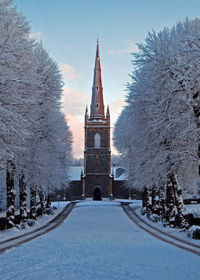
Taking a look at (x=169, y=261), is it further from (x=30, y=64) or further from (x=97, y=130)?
(x=97, y=130)

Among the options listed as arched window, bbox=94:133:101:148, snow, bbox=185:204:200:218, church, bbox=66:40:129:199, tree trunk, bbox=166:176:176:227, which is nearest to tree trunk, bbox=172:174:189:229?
snow, bbox=185:204:200:218

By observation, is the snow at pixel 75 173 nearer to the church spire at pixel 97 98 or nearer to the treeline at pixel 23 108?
the church spire at pixel 97 98

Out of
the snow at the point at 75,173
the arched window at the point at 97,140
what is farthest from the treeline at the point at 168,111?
the snow at the point at 75,173

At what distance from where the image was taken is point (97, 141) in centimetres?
6750

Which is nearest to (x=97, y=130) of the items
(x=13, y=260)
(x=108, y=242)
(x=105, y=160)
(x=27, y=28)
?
(x=105, y=160)

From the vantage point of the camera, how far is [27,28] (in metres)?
18.6

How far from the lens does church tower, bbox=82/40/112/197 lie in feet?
218

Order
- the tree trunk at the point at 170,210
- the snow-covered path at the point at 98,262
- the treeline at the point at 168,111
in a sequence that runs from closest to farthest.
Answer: the snow-covered path at the point at 98,262, the treeline at the point at 168,111, the tree trunk at the point at 170,210

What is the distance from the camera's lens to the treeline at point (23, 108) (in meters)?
13.3

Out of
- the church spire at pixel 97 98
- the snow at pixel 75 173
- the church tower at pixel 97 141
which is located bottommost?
the snow at pixel 75 173

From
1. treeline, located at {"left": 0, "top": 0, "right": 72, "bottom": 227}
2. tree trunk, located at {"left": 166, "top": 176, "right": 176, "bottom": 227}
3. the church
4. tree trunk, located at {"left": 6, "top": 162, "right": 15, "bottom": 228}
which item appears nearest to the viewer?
treeline, located at {"left": 0, "top": 0, "right": 72, "bottom": 227}

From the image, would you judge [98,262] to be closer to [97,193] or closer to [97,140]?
[97,193]

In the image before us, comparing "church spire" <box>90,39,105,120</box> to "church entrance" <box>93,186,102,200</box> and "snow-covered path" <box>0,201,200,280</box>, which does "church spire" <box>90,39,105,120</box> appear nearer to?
"church entrance" <box>93,186,102,200</box>

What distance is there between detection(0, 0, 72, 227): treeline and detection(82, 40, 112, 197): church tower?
35.5 metres
